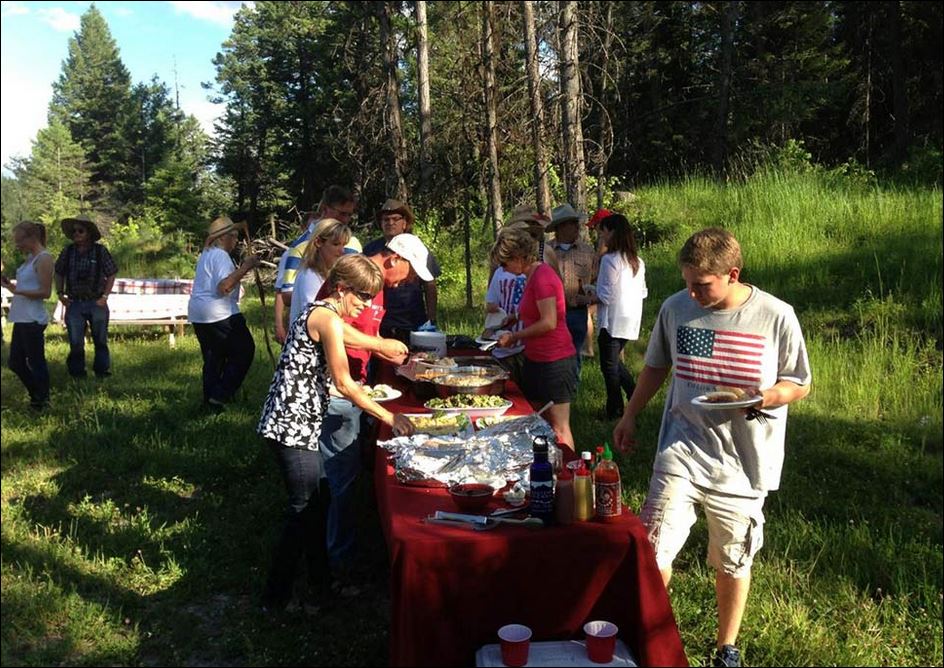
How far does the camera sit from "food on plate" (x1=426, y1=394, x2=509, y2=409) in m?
3.83

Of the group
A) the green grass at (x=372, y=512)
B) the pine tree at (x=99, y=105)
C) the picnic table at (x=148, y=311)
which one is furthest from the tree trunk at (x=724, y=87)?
the pine tree at (x=99, y=105)

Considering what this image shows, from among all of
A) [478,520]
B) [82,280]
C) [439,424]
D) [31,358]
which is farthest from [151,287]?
[478,520]

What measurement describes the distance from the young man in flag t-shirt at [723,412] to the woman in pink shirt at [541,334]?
1.34 metres

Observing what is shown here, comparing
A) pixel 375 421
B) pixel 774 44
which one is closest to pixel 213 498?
pixel 375 421

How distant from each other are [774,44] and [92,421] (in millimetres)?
24675

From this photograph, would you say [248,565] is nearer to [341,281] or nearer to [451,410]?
[451,410]

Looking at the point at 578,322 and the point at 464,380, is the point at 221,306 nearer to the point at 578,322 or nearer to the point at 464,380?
the point at 578,322

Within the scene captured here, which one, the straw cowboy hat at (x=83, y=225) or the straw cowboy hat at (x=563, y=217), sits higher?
the straw cowboy hat at (x=83, y=225)

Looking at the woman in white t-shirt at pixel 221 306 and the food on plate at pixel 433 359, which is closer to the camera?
the food on plate at pixel 433 359

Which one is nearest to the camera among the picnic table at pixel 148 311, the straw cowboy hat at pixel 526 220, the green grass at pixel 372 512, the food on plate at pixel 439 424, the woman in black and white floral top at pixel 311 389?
the woman in black and white floral top at pixel 311 389

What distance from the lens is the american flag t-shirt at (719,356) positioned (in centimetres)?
281

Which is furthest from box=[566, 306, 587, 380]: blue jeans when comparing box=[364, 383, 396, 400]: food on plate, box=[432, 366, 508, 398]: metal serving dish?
box=[364, 383, 396, 400]: food on plate

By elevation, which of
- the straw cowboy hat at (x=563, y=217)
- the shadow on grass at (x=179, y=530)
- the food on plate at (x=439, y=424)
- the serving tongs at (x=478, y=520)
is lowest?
the shadow on grass at (x=179, y=530)

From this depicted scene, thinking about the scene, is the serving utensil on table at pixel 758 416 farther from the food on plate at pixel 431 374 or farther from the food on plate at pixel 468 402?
the food on plate at pixel 431 374
